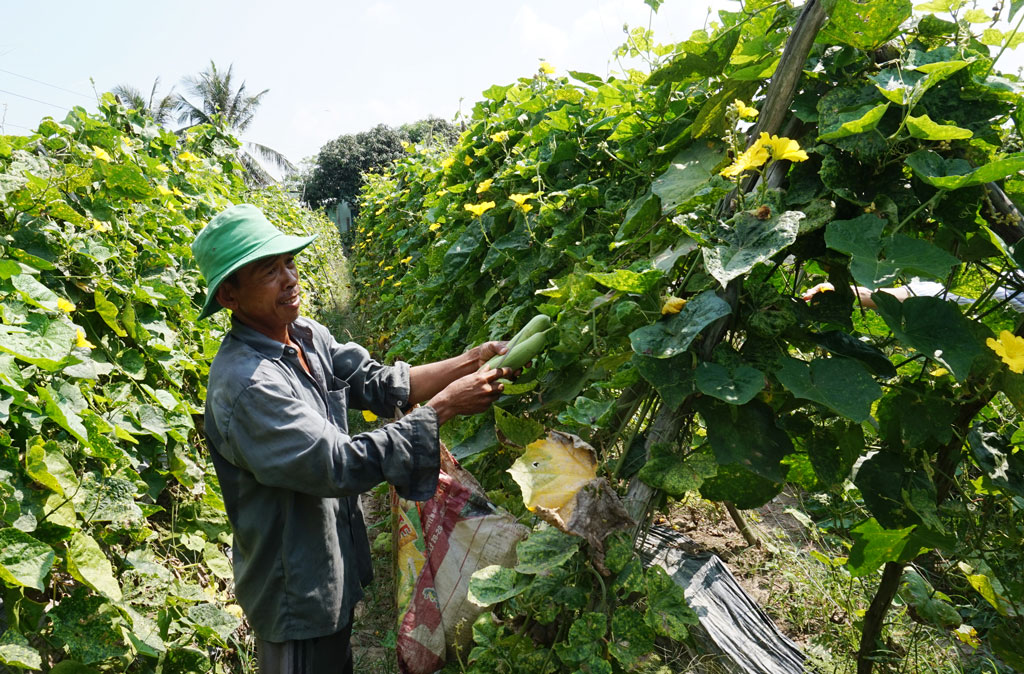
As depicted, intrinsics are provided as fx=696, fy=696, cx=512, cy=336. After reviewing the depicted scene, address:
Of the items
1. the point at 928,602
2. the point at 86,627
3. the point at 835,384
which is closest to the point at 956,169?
the point at 835,384

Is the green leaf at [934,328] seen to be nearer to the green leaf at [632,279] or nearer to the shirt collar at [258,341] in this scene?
the green leaf at [632,279]

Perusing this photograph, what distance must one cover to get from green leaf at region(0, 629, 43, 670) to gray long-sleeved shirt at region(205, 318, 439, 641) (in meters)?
0.48

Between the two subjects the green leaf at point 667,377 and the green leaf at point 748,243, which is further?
the green leaf at point 667,377

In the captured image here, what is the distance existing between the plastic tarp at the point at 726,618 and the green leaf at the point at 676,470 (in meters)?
0.68

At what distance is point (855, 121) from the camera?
1160 mm

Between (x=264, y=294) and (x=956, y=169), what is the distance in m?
1.60

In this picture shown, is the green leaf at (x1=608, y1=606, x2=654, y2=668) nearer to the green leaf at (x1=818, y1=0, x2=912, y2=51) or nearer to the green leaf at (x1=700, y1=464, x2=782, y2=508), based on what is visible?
the green leaf at (x1=700, y1=464, x2=782, y2=508)

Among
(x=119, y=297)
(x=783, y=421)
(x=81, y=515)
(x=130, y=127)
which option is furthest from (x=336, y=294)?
(x=783, y=421)

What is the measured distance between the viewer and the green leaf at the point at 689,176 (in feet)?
4.93

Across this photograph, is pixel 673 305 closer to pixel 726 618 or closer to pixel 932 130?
pixel 932 130

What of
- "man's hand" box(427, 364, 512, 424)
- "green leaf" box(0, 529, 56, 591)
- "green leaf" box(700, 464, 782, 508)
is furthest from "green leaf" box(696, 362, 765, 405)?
"green leaf" box(0, 529, 56, 591)

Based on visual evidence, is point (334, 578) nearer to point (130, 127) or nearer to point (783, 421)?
point (783, 421)

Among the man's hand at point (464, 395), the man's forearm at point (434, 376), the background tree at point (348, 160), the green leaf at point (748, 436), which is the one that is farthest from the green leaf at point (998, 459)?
the background tree at point (348, 160)

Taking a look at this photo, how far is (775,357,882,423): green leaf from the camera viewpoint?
114cm
